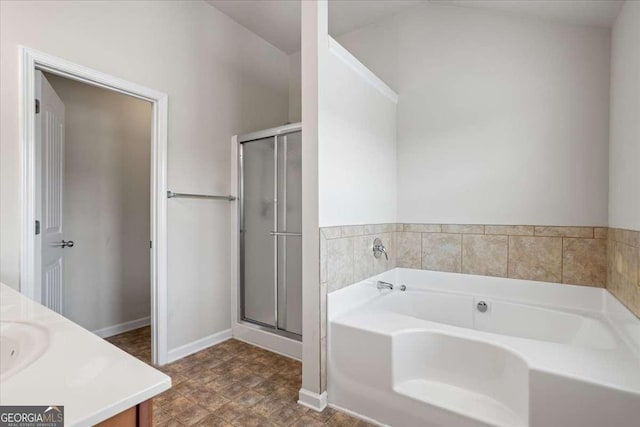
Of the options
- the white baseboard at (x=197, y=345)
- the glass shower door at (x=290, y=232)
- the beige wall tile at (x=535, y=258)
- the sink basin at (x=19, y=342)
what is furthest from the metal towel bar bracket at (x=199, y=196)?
the beige wall tile at (x=535, y=258)

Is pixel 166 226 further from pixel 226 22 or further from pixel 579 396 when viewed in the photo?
pixel 579 396

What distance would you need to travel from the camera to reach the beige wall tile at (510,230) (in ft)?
7.90

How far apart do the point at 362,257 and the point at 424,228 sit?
2.57ft

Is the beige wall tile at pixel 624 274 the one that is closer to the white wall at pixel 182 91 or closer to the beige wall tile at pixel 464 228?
the beige wall tile at pixel 464 228

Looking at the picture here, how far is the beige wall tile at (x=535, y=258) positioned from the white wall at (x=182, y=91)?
8.00 feet

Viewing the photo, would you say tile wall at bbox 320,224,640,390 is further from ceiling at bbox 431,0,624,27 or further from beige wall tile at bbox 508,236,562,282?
ceiling at bbox 431,0,624,27

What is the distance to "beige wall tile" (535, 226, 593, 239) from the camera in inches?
87.4

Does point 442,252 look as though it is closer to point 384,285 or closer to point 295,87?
point 384,285

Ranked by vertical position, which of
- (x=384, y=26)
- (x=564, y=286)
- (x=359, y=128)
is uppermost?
(x=384, y=26)

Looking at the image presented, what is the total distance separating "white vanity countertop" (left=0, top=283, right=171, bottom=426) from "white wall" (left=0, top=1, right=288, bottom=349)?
150cm

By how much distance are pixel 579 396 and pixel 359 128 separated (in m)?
1.91

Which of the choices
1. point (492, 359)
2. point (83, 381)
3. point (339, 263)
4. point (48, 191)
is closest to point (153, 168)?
point (48, 191)

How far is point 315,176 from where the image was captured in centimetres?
198

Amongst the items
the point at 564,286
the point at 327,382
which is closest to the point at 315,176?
the point at 327,382
